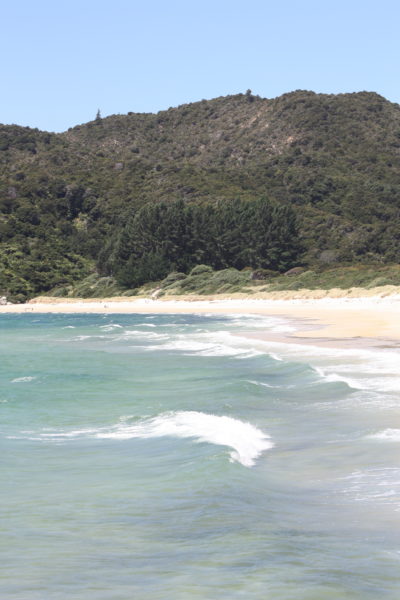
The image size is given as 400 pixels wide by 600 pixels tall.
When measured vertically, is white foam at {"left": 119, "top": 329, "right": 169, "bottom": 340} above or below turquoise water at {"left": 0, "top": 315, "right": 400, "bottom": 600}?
below

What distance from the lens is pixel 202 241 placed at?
83500 millimetres

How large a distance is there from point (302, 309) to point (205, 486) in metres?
45.7

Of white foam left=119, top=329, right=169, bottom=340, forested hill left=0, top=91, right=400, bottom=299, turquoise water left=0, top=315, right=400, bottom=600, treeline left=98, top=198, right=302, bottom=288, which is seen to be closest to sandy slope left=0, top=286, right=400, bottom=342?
treeline left=98, top=198, right=302, bottom=288

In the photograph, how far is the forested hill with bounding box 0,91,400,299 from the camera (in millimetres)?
86062

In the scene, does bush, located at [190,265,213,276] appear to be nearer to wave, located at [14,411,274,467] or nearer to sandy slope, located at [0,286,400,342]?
sandy slope, located at [0,286,400,342]

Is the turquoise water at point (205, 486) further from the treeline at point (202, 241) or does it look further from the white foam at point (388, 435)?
the treeline at point (202, 241)

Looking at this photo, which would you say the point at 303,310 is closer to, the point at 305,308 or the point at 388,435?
the point at 305,308

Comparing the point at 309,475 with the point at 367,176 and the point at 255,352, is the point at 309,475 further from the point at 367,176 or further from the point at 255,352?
Result: the point at 367,176

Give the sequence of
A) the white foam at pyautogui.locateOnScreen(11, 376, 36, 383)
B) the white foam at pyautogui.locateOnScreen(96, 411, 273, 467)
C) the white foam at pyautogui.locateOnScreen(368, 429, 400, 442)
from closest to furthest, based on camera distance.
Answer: the white foam at pyautogui.locateOnScreen(96, 411, 273, 467) < the white foam at pyautogui.locateOnScreen(368, 429, 400, 442) < the white foam at pyautogui.locateOnScreen(11, 376, 36, 383)

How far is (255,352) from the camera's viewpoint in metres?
25.6

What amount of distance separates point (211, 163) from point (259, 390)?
5930 inches

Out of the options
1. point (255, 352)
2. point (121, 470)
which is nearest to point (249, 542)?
point (121, 470)

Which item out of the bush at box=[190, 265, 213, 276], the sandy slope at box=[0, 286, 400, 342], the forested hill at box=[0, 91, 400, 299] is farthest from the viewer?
the forested hill at box=[0, 91, 400, 299]

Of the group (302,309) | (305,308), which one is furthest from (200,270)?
(302,309)
